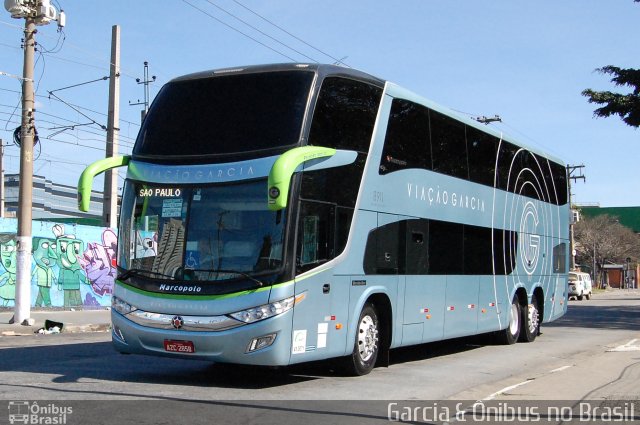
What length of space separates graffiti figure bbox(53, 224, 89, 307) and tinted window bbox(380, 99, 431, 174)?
17020 millimetres

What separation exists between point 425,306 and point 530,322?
6116 mm

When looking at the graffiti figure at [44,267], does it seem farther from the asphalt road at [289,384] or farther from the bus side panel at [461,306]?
the bus side panel at [461,306]

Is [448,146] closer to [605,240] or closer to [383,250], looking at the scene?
[383,250]

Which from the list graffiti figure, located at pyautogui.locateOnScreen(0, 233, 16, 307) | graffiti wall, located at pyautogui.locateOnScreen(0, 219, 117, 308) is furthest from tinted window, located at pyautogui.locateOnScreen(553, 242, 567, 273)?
graffiti figure, located at pyautogui.locateOnScreen(0, 233, 16, 307)

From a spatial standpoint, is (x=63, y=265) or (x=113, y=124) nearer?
(x=63, y=265)

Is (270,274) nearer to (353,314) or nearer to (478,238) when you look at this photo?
(353,314)

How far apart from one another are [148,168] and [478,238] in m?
7.36

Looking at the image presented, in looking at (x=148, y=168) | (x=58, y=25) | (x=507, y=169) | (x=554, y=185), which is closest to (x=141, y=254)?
(x=148, y=168)

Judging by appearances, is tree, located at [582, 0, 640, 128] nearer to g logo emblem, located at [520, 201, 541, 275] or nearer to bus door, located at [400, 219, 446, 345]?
g logo emblem, located at [520, 201, 541, 275]

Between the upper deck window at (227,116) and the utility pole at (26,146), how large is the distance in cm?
1053

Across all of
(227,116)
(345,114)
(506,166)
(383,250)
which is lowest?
(383,250)

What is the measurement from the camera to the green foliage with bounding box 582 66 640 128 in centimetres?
3139

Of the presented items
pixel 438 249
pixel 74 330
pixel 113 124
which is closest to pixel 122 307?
pixel 438 249

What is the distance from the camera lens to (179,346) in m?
9.15
